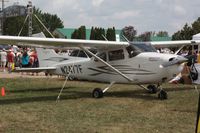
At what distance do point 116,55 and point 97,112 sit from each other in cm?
418

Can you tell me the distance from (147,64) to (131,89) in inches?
139

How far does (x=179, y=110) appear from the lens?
1097 cm

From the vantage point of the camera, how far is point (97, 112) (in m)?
10.6

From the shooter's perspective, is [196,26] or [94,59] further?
[196,26]

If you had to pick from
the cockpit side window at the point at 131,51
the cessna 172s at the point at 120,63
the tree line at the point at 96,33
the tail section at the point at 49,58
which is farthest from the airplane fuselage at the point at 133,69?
the tree line at the point at 96,33

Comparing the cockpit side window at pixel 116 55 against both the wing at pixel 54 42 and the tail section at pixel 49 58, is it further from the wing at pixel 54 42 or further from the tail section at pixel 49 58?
the tail section at pixel 49 58

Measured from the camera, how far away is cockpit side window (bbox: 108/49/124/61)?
1427cm

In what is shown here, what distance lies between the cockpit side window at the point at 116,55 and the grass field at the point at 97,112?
1330mm

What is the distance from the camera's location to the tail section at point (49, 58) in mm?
17547

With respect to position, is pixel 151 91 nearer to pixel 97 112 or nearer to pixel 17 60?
pixel 97 112

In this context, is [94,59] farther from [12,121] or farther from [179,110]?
[12,121]

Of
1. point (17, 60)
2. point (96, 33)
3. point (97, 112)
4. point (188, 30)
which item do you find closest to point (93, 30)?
point (96, 33)

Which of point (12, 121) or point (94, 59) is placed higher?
point (94, 59)

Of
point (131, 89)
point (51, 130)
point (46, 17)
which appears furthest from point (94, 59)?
point (46, 17)
